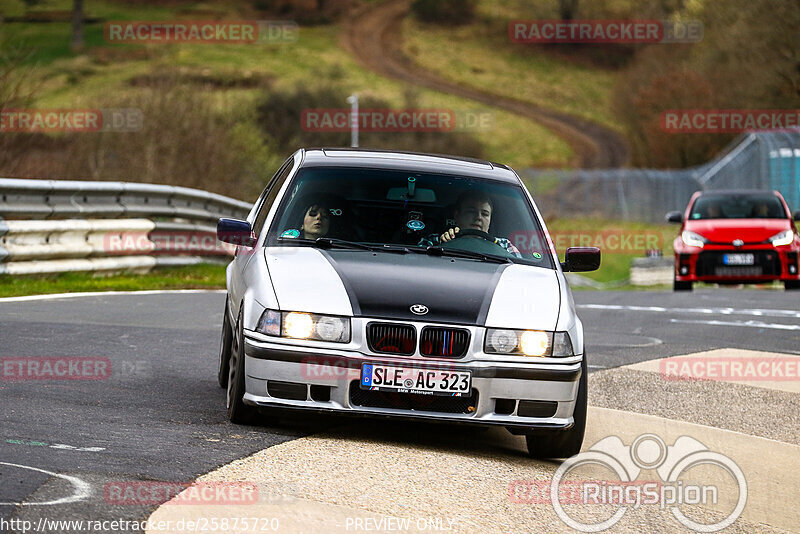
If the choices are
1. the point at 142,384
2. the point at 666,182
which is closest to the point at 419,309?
the point at 142,384

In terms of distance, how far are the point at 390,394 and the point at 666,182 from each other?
143 ft

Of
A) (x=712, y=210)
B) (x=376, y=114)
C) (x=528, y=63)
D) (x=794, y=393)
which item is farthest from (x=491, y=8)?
(x=794, y=393)

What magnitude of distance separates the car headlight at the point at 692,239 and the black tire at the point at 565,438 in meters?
12.8

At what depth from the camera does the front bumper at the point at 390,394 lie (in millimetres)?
6699

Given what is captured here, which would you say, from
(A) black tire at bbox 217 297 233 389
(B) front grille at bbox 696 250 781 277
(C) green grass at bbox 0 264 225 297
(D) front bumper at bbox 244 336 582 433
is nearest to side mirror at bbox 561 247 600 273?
(D) front bumper at bbox 244 336 582 433

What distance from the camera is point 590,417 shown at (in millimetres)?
8648

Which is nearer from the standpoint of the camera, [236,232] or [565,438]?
[565,438]

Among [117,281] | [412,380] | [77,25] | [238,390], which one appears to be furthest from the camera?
[77,25]

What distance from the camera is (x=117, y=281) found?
16281mm

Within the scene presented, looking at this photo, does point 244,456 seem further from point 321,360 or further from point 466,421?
point 466,421

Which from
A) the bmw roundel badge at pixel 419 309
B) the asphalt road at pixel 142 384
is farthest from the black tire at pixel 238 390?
the bmw roundel badge at pixel 419 309

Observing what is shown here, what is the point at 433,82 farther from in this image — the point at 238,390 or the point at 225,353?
the point at 238,390

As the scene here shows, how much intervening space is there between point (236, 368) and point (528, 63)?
11166 cm

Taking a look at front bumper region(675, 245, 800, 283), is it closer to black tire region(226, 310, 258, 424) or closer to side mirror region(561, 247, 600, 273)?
side mirror region(561, 247, 600, 273)
